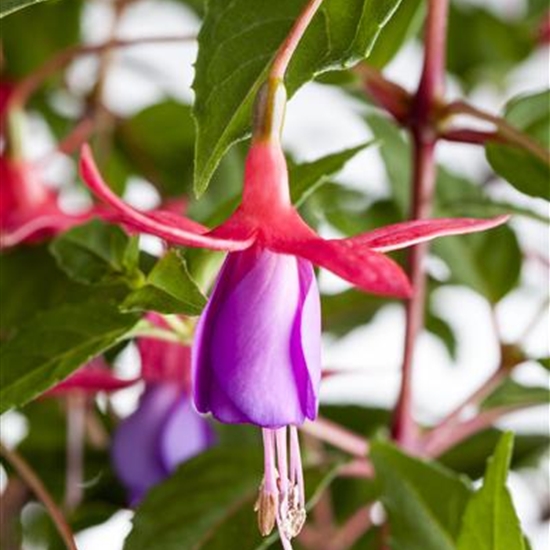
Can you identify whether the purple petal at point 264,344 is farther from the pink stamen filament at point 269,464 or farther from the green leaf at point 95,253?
the green leaf at point 95,253

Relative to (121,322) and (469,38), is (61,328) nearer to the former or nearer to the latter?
(121,322)

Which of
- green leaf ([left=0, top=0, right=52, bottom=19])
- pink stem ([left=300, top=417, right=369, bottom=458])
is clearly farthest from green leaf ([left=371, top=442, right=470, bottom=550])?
green leaf ([left=0, top=0, right=52, bottom=19])

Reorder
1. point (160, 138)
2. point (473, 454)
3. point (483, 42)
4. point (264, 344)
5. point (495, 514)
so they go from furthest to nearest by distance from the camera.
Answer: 1. point (483, 42)
2. point (160, 138)
3. point (473, 454)
4. point (495, 514)
5. point (264, 344)

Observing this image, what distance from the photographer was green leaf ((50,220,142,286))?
2.35ft

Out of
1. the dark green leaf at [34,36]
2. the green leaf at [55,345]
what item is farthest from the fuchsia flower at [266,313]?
the dark green leaf at [34,36]

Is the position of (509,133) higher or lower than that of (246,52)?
lower

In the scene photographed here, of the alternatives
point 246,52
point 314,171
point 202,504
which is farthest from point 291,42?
point 202,504

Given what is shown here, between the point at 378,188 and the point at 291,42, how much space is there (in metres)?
0.92

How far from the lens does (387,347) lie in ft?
6.45

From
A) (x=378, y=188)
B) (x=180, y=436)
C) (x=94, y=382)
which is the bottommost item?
(x=378, y=188)

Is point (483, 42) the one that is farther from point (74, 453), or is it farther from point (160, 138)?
point (74, 453)

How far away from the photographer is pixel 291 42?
1.83ft

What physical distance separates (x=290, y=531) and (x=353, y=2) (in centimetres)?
22

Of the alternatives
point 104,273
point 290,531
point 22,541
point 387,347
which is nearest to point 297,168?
point 104,273
